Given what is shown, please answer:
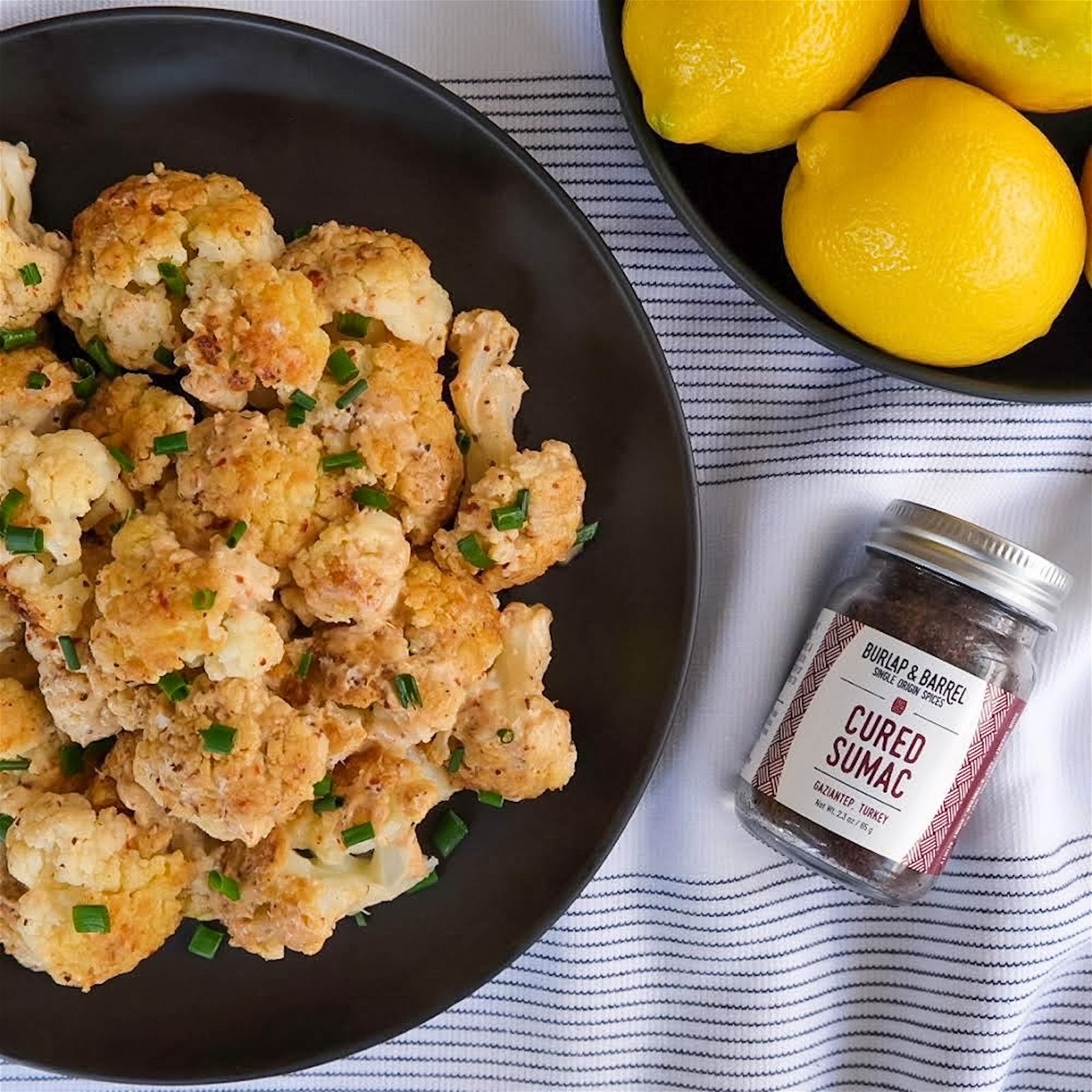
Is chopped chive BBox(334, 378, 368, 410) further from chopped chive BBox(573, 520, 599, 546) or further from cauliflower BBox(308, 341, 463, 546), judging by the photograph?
chopped chive BBox(573, 520, 599, 546)

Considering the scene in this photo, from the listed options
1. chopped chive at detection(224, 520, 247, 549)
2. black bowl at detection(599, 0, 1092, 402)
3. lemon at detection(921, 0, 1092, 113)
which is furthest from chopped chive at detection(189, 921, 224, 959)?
lemon at detection(921, 0, 1092, 113)

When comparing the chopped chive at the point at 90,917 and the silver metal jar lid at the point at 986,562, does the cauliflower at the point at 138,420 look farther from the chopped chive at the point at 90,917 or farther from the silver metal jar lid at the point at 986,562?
the silver metal jar lid at the point at 986,562

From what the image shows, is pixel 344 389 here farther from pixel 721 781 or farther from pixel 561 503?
pixel 721 781

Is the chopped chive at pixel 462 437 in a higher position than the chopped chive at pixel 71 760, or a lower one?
higher

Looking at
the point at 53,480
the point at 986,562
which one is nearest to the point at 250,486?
the point at 53,480

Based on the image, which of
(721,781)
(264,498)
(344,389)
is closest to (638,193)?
(344,389)

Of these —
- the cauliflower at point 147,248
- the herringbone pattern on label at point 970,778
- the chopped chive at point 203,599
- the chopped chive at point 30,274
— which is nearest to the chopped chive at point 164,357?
the cauliflower at point 147,248
